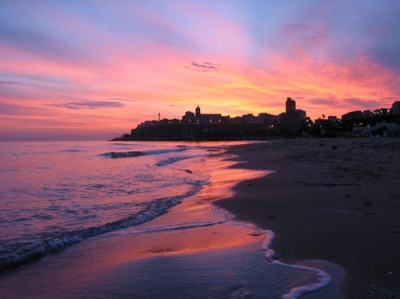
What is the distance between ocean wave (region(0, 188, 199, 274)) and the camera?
395 cm

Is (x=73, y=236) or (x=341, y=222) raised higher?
(x=341, y=222)

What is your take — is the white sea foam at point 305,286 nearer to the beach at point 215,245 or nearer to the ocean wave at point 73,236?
the beach at point 215,245

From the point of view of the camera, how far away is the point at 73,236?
4.94m

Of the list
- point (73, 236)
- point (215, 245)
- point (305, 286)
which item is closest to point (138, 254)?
point (215, 245)

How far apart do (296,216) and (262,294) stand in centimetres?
306

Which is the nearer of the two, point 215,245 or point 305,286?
point 305,286

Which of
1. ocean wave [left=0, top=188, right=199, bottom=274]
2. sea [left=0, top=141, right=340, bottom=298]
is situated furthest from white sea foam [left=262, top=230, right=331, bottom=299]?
ocean wave [left=0, top=188, right=199, bottom=274]

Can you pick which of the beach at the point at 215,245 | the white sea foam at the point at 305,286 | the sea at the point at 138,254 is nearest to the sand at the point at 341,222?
the beach at the point at 215,245

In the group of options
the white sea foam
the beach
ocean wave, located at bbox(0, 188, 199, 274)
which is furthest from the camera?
ocean wave, located at bbox(0, 188, 199, 274)

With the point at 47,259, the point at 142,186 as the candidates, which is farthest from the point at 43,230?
the point at 142,186

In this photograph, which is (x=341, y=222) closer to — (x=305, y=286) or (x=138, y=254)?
(x=305, y=286)

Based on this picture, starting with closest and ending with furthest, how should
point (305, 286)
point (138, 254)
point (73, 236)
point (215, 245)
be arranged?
point (305, 286) < point (138, 254) < point (215, 245) < point (73, 236)

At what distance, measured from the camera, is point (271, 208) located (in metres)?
6.53

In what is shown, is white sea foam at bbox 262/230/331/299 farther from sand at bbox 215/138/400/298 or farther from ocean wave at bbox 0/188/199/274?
ocean wave at bbox 0/188/199/274
